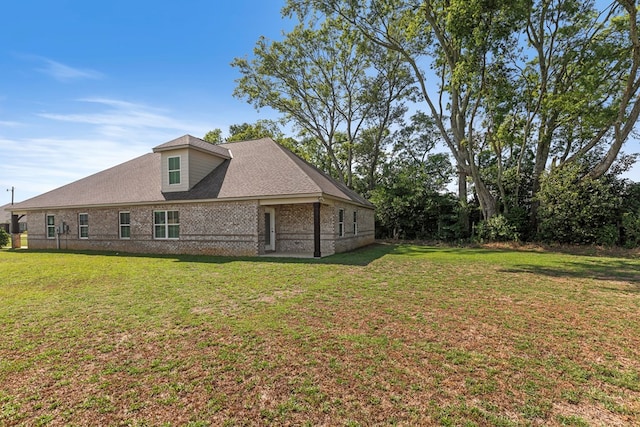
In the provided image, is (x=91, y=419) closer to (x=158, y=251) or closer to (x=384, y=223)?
→ (x=158, y=251)

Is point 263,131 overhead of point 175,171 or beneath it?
overhead

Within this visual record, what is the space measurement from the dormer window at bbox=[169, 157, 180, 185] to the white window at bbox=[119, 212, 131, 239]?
321cm

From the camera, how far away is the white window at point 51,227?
19.0 meters

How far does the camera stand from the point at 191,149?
52.4 ft

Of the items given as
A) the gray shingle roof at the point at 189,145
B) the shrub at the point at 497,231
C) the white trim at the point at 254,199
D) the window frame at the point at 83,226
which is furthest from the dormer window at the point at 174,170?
the shrub at the point at 497,231

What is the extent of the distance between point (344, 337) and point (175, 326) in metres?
2.58

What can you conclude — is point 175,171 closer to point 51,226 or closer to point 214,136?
point 51,226

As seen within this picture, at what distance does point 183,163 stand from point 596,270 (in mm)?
17314

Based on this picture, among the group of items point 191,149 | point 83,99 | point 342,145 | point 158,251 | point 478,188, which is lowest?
point 158,251

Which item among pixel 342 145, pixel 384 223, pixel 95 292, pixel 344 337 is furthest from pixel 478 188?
pixel 95 292

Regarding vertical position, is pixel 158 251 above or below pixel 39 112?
below

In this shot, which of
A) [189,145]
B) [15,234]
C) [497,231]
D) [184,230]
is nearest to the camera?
[184,230]

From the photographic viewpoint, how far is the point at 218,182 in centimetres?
1580

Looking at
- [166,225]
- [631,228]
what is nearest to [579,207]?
[631,228]
